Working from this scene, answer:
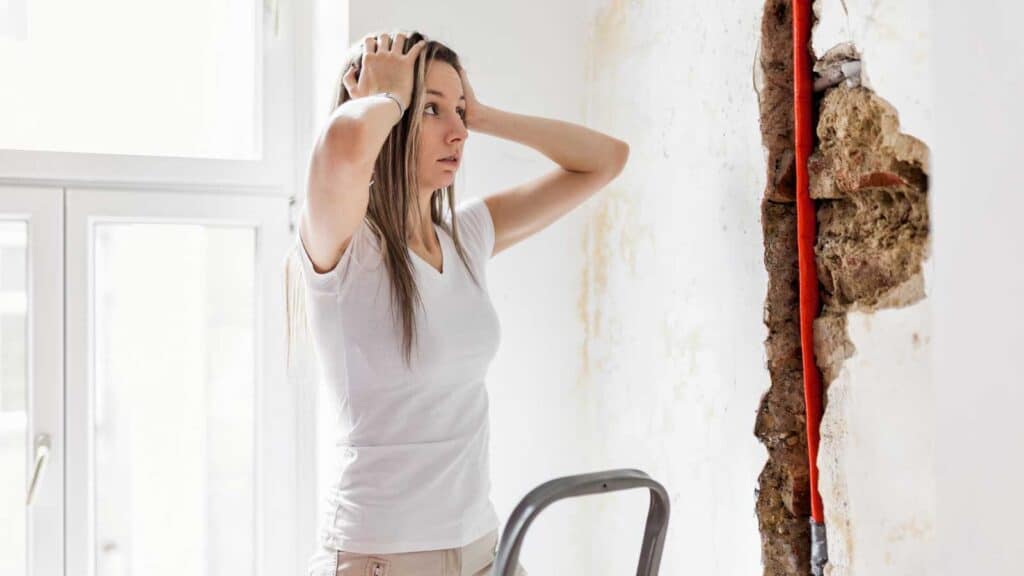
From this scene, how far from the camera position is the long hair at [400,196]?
4.43 feet

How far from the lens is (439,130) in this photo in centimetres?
146

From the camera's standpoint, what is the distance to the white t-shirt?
134 centimetres

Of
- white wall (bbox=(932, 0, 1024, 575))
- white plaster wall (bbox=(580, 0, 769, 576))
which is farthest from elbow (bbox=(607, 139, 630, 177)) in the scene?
white wall (bbox=(932, 0, 1024, 575))

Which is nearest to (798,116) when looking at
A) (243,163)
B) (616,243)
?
(616,243)

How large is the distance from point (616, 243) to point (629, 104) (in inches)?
11.2

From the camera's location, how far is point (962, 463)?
0.69 m

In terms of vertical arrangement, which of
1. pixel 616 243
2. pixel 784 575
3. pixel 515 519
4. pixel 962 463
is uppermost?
pixel 616 243

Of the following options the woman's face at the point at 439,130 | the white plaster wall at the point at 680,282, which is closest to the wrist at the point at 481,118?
the woman's face at the point at 439,130

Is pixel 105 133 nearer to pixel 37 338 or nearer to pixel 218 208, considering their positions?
pixel 218 208

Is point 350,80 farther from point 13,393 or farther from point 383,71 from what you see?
point 13,393

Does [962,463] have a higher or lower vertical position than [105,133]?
lower

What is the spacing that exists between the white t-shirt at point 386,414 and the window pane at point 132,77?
0.91 m

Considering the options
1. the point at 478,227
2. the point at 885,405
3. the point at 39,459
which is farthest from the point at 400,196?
the point at 39,459

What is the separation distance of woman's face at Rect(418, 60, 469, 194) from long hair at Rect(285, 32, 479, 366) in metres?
0.02
